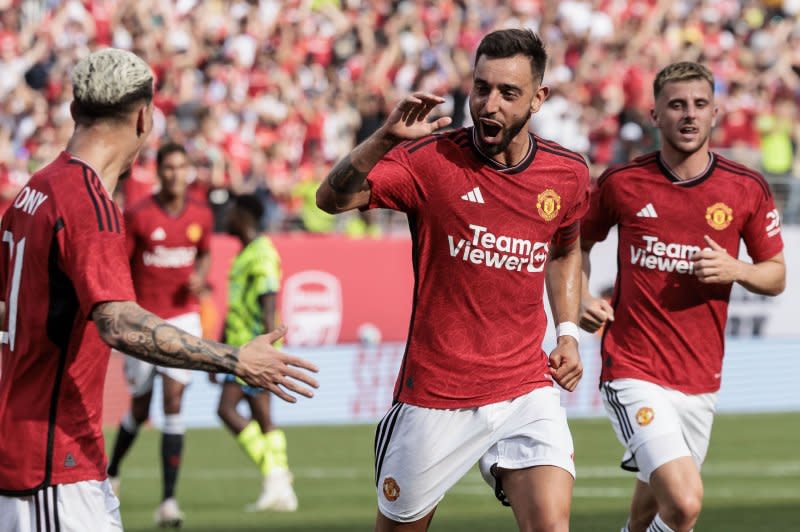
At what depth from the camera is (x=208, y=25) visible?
2453cm

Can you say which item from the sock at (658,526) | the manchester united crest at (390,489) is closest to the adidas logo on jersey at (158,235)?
the sock at (658,526)

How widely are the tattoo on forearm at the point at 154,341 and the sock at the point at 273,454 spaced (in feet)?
23.7

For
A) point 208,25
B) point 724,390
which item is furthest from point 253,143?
point 724,390

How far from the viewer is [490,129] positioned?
6.48 metres

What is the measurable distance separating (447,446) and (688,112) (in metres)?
2.63

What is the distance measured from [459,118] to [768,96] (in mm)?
6392

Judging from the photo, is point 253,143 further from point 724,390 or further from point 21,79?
point 724,390

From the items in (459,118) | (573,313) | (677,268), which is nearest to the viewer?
(573,313)

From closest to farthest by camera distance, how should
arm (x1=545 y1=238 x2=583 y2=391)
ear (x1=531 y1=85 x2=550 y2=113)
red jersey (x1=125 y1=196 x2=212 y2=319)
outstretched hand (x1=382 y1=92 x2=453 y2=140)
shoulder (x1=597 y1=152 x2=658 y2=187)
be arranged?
outstretched hand (x1=382 y1=92 x2=453 y2=140)
ear (x1=531 y1=85 x2=550 y2=113)
arm (x1=545 y1=238 x2=583 y2=391)
shoulder (x1=597 y1=152 x2=658 y2=187)
red jersey (x1=125 y1=196 x2=212 y2=319)

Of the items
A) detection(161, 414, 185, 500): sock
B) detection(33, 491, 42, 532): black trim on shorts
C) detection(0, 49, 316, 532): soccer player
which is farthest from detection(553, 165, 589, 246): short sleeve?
detection(161, 414, 185, 500): sock

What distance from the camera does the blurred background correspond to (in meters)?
14.4

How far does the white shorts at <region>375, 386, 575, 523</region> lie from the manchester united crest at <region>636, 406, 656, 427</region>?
1.28m

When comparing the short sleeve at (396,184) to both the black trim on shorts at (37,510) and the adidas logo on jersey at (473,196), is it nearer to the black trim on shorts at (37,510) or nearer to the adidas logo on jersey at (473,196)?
the adidas logo on jersey at (473,196)

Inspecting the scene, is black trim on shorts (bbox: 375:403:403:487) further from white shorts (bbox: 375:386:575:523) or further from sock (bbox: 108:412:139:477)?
sock (bbox: 108:412:139:477)
